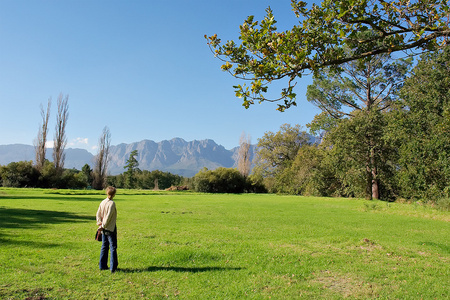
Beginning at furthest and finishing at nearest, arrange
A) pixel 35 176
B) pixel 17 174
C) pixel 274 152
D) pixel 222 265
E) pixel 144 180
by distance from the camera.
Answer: pixel 144 180 < pixel 274 152 < pixel 35 176 < pixel 17 174 < pixel 222 265

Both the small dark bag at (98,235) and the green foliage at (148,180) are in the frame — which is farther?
the green foliage at (148,180)

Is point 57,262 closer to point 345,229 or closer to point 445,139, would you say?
point 345,229

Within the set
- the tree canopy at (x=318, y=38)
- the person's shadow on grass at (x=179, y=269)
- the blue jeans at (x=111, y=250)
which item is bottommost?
the person's shadow on grass at (x=179, y=269)

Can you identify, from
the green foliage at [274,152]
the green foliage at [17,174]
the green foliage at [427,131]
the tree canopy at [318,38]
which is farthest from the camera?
the green foliage at [274,152]

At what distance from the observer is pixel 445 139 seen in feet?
71.8

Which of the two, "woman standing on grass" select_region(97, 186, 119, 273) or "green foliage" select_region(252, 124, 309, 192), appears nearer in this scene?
"woman standing on grass" select_region(97, 186, 119, 273)

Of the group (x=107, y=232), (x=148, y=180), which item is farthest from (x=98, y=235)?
(x=148, y=180)

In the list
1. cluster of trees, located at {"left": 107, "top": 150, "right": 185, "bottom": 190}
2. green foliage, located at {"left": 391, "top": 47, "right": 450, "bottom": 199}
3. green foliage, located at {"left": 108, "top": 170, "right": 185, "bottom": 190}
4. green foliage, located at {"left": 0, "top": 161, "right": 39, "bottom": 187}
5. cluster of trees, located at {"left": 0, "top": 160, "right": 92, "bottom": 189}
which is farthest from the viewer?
green foliage, located at {"left": 108, "top": 170, "right": 185, "bottom": 190}

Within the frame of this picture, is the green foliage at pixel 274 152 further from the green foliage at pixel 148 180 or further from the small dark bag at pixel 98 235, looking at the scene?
the small dark bag at pixel 98 235

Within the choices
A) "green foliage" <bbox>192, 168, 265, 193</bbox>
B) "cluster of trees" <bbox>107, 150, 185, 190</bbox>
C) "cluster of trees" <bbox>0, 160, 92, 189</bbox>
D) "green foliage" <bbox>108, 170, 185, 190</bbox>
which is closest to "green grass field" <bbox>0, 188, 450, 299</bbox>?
"cluster of trees" <bbox>0, 160, 92, 189</bbox>

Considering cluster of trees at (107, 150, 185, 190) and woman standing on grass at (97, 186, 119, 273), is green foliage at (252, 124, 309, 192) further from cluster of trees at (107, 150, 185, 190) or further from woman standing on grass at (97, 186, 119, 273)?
woman standing on grass at (97, 186, 119, 273)

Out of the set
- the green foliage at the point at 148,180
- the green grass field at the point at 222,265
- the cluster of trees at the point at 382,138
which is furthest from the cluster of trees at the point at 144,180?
the green grass field at the point at 222,265

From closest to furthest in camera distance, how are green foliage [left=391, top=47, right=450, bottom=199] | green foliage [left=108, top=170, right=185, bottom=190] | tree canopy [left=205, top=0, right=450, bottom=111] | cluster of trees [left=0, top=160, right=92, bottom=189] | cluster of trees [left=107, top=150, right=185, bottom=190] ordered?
tree canopy [left=205, top=0, right=450, bottom=111] < green foliage [left=391, top=47, right=450, bottom=199] < cluster of trees [left=0, top=160, right=92, bottom=189] < cluster of trees [left=107, top=150, right=185, bottom=190] < green foliage [left=108, top=170, right=185, bottom=190]

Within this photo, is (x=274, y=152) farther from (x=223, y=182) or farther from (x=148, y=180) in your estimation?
(x=148, y=180)
